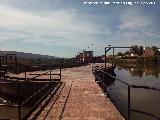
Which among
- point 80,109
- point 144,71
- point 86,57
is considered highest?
point 86,57

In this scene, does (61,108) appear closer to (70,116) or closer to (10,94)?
(70,116)

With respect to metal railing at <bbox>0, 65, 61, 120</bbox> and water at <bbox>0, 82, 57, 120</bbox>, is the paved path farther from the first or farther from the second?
water at <bbox>0, 82, 57, 120</bbox>

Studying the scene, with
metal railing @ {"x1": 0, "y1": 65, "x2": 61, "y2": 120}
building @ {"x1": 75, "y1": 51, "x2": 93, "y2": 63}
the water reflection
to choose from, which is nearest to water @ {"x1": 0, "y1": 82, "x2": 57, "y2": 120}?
metal railing @ {"x1": 0, "y1": 65, "x2": 61, "y2": 120}

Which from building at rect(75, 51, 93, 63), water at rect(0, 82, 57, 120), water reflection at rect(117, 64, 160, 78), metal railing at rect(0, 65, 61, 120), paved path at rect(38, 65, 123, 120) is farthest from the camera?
building at rect(75, 51, 93, 63)

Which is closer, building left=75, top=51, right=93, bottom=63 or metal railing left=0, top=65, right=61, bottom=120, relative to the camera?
metal railing left=0, top=65, right=61, bottom=120

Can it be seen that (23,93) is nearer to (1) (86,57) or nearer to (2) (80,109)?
(2) (80,109)

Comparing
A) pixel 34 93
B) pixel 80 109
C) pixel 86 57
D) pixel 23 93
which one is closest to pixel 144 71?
pixel 86 57

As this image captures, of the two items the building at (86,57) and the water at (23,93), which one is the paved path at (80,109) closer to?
the water at (23,93)

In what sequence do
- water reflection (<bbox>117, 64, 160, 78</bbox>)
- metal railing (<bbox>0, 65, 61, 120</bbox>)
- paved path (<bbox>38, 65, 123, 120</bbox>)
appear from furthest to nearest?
water reflection (<bbox>117, 64, 160, 78</bbox>)
paved path (<bbox>38, 65, 123, 120</bbox>)
metal railing (<bbox>0, 65, 61, 120</bbox>)

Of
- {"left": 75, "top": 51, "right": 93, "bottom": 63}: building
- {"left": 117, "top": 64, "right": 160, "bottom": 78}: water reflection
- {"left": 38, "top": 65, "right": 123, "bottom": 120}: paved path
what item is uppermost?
{"left": 75, "top": 51, "right": 93, "bottom": 63}: building

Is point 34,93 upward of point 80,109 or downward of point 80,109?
downward

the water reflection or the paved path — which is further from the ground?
the paved path

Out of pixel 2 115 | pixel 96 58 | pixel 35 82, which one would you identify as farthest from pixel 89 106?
pixel 96 58

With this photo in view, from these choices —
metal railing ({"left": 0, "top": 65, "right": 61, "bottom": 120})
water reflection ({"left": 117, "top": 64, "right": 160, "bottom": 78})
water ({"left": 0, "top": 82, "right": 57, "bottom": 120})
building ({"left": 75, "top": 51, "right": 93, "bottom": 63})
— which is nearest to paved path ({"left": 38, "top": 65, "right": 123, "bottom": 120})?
metal railing ({"left": 0, "top": 65, "right": 61, "bottom": 120})
